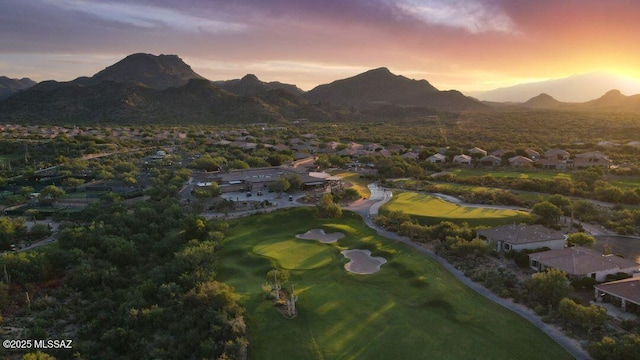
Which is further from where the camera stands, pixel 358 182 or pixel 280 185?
pixel 358 182

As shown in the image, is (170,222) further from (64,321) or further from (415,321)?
(415,321)

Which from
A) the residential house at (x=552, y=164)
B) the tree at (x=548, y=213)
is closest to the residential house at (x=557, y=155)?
the residential house at (x=552, y=164)

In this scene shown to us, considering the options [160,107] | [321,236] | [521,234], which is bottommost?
[321,236]

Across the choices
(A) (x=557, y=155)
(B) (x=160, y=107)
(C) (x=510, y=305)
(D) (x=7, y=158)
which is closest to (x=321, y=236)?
(C) (x=510, y=305)

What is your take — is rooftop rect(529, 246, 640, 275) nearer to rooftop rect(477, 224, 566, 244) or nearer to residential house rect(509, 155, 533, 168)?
rooftop rect(477, 224, 566, 244)

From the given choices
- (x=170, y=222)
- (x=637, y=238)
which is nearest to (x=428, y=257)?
(x=637, y=238)

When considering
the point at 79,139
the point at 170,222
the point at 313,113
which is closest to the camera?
the point at 170,222

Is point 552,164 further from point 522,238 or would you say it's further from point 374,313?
point 374,313
